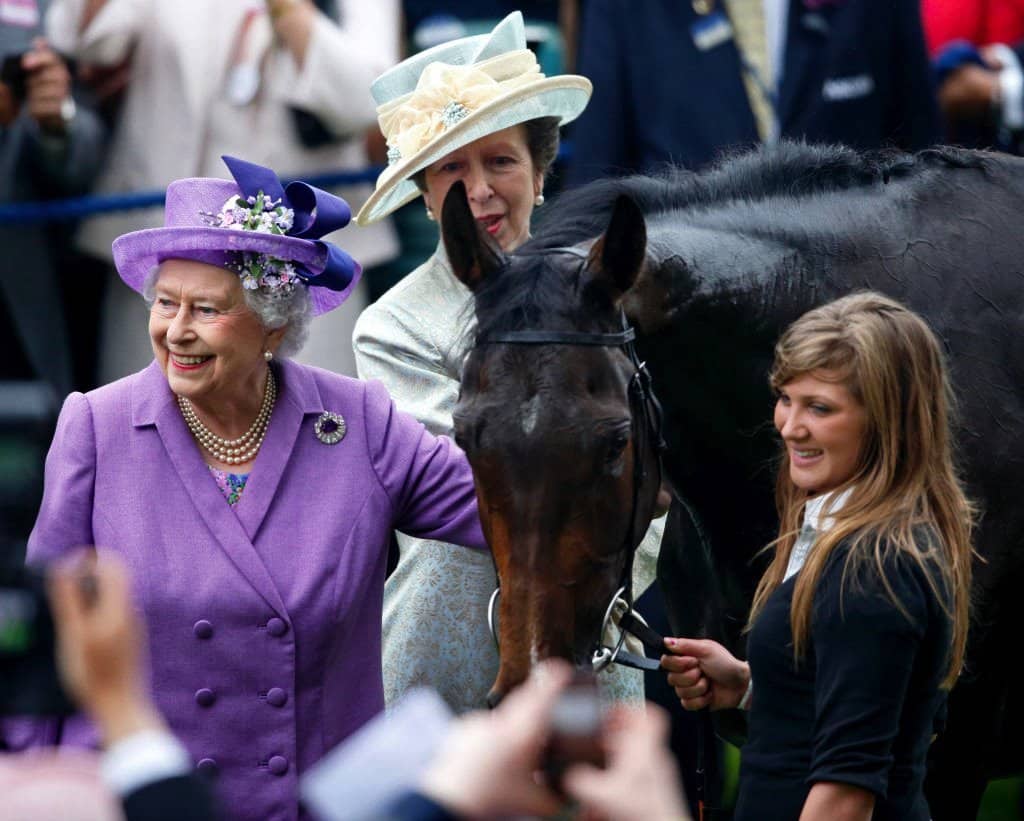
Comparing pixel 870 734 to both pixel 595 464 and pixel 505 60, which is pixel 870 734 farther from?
pixel 505 60

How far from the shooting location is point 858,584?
316cm

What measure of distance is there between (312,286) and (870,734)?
159 centimetres

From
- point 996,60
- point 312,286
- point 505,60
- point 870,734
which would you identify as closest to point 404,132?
point 505,60

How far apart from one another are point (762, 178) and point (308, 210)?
108 centimetres

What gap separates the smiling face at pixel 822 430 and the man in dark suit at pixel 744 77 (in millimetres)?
3196

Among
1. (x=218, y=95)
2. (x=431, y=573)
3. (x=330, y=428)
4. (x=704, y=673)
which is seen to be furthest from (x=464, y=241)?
(x=218, y=95)

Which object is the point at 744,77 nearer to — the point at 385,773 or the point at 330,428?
the point at 330,428

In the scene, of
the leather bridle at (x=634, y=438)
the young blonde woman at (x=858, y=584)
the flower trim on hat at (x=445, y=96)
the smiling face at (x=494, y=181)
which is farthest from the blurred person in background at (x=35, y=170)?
the young blonde woman at (x=858, y=584)

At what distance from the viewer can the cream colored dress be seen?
14.0ft

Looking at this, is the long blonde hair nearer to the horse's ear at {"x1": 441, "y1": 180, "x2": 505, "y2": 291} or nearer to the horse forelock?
the horse forelock

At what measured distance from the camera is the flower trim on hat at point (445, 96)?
4441mm

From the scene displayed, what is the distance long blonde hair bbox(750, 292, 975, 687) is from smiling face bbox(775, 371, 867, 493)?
0.01 metres

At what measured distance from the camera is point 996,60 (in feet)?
23.5

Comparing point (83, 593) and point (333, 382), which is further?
point (333, 382)
